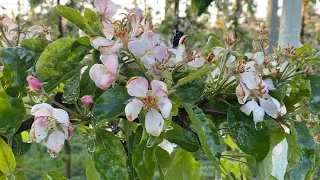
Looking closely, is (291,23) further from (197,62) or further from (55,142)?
(55,142)

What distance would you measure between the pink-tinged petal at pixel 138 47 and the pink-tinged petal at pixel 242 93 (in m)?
0.10

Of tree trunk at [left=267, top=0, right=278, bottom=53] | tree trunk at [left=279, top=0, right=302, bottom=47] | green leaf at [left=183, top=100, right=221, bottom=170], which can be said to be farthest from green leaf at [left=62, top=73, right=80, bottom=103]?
tree trunk at [left=267, top=0, right=278, bottom=53]

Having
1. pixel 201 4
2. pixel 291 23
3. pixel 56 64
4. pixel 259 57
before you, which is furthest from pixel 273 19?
pixel 56 64

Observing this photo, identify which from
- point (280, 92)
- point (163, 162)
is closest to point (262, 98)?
point (280, 92)

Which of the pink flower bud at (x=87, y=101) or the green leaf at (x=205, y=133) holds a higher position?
the pink flower bud at (x=87, y=101)

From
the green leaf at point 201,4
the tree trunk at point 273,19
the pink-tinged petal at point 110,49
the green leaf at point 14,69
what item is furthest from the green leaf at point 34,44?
the tree trunk at point 273,19

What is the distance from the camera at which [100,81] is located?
47cm

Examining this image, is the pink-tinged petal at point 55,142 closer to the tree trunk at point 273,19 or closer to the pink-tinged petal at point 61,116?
the pink-tinged petal at point 61,116

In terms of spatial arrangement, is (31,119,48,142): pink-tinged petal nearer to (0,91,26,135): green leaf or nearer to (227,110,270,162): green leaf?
(0,91,26,135): green leaf

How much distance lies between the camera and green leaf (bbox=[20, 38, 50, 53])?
1.77ft

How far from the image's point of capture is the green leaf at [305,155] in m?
0.51

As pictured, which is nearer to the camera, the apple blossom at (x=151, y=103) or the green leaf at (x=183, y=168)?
the apple blossom at (x=151, y=103)

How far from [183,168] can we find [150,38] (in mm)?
153

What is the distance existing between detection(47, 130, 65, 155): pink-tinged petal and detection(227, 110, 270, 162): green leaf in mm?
168
